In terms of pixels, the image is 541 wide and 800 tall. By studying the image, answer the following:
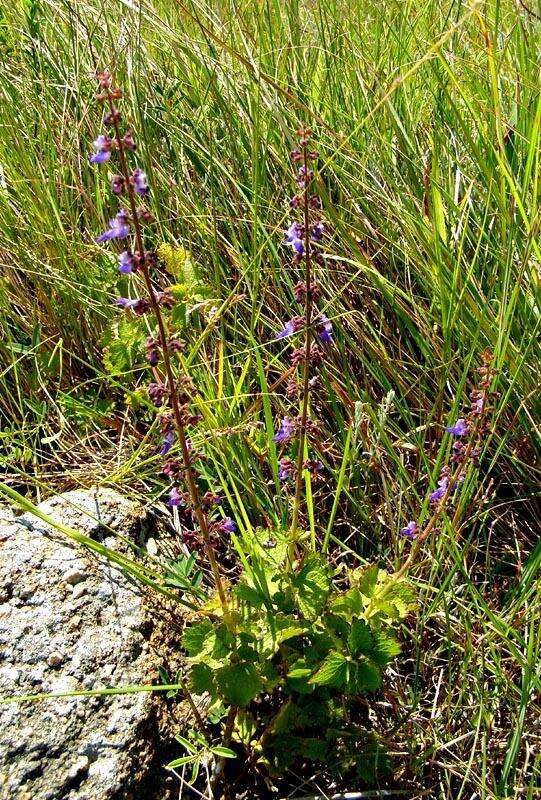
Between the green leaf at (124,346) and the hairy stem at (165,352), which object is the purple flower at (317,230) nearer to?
the hairy stem at (165,352)

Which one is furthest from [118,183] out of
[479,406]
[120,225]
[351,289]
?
[351,289]

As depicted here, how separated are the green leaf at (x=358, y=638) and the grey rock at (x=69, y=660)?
510 millimetres

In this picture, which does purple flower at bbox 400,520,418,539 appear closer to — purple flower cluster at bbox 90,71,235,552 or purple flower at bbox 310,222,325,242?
purple flower cluster at bbox 90,71,235,552

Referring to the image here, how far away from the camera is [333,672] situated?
58.7 inches

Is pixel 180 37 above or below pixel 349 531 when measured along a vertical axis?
above

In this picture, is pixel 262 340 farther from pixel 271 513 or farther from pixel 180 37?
pixel 180 37

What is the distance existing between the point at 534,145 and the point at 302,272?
0.74 metres

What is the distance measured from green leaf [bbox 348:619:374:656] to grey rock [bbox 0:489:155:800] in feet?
1.67

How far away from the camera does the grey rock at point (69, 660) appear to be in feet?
5.08

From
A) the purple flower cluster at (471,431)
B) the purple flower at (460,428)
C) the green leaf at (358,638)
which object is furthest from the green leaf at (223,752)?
the purple flower at (460,428)

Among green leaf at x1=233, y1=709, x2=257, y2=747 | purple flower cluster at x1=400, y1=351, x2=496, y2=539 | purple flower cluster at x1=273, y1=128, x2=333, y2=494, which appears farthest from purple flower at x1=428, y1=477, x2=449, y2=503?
green leaf at x1=233, y1=709, x2=257, y2=747

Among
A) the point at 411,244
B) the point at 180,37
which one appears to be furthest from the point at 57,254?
the point at 411,244

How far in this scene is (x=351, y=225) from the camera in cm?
237

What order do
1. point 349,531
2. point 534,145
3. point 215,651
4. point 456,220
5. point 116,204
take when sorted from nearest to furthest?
1. point 215,651
2. point 534,145
3. point 349,531
4. point 456,220
5. point 116,204
